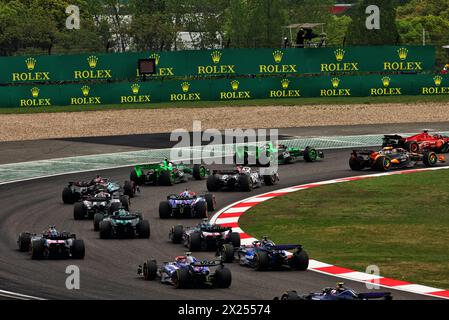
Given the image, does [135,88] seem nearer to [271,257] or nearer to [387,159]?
[387,159]

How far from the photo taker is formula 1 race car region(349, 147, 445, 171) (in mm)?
38156

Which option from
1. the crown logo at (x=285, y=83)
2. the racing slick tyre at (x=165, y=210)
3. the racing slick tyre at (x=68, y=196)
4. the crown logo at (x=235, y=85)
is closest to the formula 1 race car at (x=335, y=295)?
the racing slick tyre at (x=165, y=210)

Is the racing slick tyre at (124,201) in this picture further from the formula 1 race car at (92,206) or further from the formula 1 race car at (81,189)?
the formula 1 race car at (81,189)

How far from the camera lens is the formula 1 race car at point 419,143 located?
40.4 meters

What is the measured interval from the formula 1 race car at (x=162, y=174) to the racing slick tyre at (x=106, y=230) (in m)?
9.52

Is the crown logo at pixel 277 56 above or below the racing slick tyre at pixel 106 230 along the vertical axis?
above

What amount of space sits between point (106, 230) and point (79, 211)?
10.2 ft

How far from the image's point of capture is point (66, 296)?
19.0m

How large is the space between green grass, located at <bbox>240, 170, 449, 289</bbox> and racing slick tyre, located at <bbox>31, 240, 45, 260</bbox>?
5.57 meters

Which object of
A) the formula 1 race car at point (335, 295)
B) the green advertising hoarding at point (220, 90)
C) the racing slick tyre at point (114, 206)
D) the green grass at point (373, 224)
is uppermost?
the green advertising hoarding at point (220, 90)

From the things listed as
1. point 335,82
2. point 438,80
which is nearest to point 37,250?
point 335,82

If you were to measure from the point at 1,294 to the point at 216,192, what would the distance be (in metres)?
14.7

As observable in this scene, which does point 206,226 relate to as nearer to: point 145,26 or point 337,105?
point 337,105
